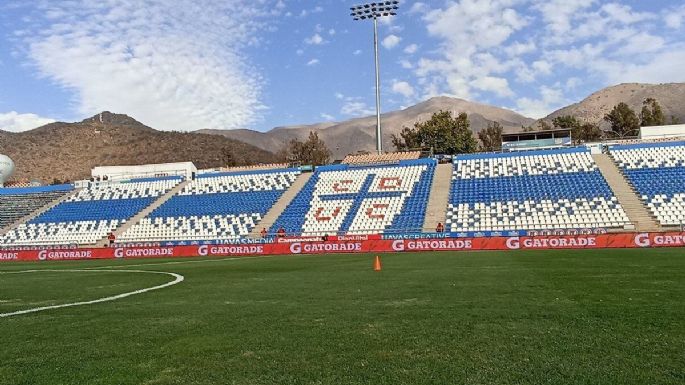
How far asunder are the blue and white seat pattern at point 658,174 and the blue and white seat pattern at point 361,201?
1735 centimetres

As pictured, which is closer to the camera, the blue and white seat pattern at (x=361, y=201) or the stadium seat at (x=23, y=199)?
the blue and white seat pattern at (x=361, y=201)

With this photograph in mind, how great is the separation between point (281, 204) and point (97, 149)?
102956mm

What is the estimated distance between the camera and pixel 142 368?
6.10 metres

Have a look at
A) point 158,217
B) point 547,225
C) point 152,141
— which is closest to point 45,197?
point 158,217

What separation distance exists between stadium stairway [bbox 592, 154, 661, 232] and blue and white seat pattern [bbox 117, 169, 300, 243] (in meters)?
30.5

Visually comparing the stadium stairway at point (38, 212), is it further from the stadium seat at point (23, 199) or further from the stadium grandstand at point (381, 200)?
the stadium seat at point (23, 199)

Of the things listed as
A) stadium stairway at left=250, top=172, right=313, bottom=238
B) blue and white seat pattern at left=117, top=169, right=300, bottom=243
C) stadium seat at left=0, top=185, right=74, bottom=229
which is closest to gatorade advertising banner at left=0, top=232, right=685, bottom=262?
blue and white seat pattern at left=117, top=169, right=300, bottom=243

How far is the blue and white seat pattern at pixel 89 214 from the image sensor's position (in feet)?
169

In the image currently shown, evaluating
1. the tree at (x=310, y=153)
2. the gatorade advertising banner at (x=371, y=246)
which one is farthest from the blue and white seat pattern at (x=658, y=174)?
the tree at (x=310, y=153)

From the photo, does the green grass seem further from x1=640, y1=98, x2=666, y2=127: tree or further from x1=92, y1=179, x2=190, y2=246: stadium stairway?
x1=640, y1=98, x2=666, y2=127: tree

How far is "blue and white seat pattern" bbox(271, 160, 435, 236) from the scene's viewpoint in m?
45.6

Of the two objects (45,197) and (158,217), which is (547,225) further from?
(45,197)

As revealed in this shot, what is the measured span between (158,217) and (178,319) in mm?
46411

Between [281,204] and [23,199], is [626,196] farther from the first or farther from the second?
[23,199]
